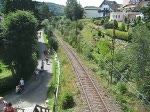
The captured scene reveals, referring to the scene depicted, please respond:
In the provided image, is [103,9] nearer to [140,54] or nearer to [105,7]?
[105,7]

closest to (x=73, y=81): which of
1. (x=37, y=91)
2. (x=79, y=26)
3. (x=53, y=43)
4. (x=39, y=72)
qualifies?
(x=37, y=91)

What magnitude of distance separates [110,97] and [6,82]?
1201 cm

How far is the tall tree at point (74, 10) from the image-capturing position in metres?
104

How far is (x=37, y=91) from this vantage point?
117ft

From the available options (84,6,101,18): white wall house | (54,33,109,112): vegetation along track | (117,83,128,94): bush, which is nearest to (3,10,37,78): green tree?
(54,33,109,112): vegetation along track

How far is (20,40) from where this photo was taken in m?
37.8

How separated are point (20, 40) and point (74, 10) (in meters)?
67.2

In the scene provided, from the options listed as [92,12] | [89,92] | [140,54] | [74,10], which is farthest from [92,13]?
[89,92]

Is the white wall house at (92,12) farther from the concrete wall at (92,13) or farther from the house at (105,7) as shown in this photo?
the house at (105,7)

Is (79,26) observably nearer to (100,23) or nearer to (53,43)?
(100,23)

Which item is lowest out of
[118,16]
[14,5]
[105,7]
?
[118,16]

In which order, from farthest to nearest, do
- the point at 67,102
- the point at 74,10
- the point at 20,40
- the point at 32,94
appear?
the point at 74,10 → the point at 20,40 → the point at 32,94 → the point at 67,102

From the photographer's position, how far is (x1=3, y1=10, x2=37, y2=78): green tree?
37562 mm

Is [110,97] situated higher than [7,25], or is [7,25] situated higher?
[7,25]
